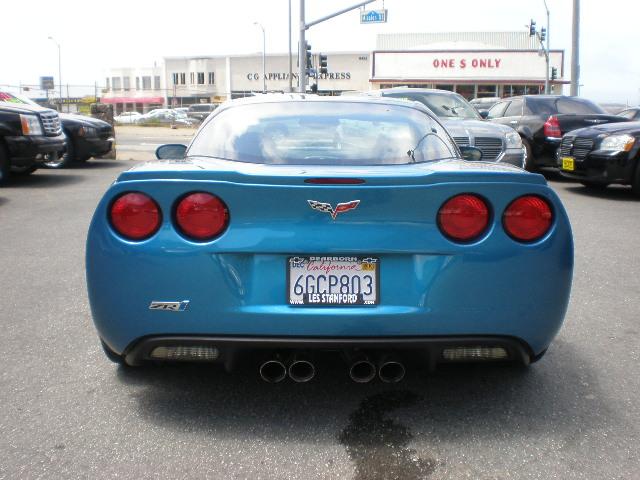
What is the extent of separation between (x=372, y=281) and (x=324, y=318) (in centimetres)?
24

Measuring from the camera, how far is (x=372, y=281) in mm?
2900

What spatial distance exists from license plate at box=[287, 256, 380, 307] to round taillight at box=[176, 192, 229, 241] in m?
0.32

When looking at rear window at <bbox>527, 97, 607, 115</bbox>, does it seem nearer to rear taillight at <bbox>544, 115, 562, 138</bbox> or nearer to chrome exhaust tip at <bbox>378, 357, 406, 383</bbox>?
rear taillight at <bbox>544, 115, 562, 138</bbox>

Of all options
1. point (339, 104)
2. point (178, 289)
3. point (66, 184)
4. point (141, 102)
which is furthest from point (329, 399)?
point (141, 102)

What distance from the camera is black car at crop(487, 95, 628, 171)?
13047mm

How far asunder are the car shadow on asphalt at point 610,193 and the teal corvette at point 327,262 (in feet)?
28.3

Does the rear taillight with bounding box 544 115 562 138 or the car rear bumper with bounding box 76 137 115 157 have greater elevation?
the rear taillight with bounding box 544 115 562 138

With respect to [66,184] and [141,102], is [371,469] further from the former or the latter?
[141,102]

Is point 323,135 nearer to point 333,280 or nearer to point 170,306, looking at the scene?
point 333,280

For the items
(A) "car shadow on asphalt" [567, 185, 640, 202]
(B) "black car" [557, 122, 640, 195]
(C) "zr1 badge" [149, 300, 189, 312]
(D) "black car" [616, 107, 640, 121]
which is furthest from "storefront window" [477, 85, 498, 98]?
(C) "zr1 badge" [149, 300, 189, 312]

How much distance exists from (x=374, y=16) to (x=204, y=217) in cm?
3256

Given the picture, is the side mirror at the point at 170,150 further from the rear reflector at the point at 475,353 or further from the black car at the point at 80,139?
the black car at the point at 80,139

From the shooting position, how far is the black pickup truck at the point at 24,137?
11312mm

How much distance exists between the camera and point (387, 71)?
57.2m
